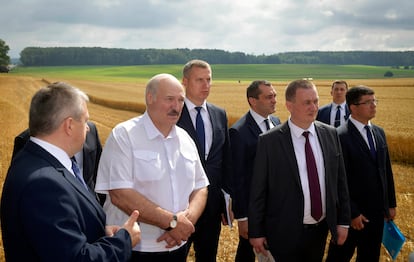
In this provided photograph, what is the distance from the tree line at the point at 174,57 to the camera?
25.0 m

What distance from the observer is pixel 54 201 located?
1819 millimetres

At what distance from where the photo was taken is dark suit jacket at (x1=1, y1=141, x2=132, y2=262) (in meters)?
1.78

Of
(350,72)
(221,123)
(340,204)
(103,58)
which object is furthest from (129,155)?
(103,58)

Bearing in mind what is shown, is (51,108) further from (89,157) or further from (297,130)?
(297,130)

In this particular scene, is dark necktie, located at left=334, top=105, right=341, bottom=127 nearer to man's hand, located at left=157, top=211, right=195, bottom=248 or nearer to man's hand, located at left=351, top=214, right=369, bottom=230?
man's hand, located at left=351, top=214, right=369, bottom=230

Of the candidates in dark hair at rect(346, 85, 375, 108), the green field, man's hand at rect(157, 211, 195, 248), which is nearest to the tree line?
the green field

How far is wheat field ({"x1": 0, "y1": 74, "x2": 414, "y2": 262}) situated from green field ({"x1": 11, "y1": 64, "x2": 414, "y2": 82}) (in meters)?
1.54

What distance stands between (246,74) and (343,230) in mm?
32639

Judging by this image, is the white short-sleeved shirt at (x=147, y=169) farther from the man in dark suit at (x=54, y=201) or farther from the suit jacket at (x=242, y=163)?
the suit jacket at (x=242, y=163)

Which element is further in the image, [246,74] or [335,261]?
[246,74]

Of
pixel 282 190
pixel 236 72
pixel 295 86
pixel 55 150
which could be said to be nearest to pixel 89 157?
pixel 55 150

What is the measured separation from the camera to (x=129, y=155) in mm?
2848

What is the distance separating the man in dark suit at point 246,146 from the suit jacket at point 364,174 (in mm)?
946

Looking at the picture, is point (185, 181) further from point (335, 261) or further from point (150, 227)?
point (335, 261)
